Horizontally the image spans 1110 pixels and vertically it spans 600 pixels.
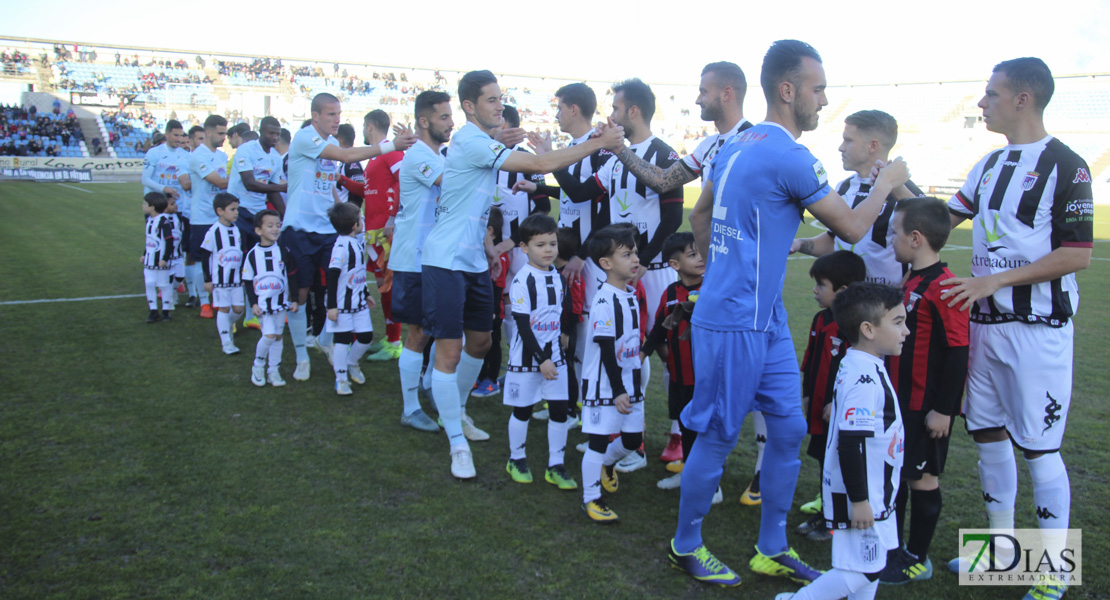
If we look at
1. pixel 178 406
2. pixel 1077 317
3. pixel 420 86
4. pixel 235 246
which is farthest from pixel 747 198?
pixel 420 86

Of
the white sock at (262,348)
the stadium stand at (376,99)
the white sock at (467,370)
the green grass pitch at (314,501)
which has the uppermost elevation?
the stadium stand at (376,99)

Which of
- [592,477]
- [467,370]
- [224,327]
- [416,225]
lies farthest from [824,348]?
[224,327]

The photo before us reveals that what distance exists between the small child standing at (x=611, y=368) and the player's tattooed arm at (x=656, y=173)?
0.38 m

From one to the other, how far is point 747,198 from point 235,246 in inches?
235

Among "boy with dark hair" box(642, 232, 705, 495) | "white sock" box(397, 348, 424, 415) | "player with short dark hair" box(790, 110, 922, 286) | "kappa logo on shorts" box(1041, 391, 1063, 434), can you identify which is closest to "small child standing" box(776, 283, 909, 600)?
"kappa logo on shorts" box(1041, 391, 1063, 434)

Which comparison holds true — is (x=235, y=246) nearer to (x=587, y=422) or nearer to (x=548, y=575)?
(x=587, y=422)

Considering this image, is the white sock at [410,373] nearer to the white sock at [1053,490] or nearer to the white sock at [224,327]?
the white sock at [224,327]

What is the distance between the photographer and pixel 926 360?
3.05m

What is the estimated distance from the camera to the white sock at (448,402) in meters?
4.45

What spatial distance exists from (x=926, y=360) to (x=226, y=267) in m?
6.28

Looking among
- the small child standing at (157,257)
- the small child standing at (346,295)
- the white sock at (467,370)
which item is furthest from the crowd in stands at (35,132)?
the white sock at (467,370)

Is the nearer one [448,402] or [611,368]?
[611,368]

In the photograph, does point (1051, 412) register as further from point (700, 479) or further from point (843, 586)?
point (700, 479)

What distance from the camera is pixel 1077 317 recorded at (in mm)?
8977
